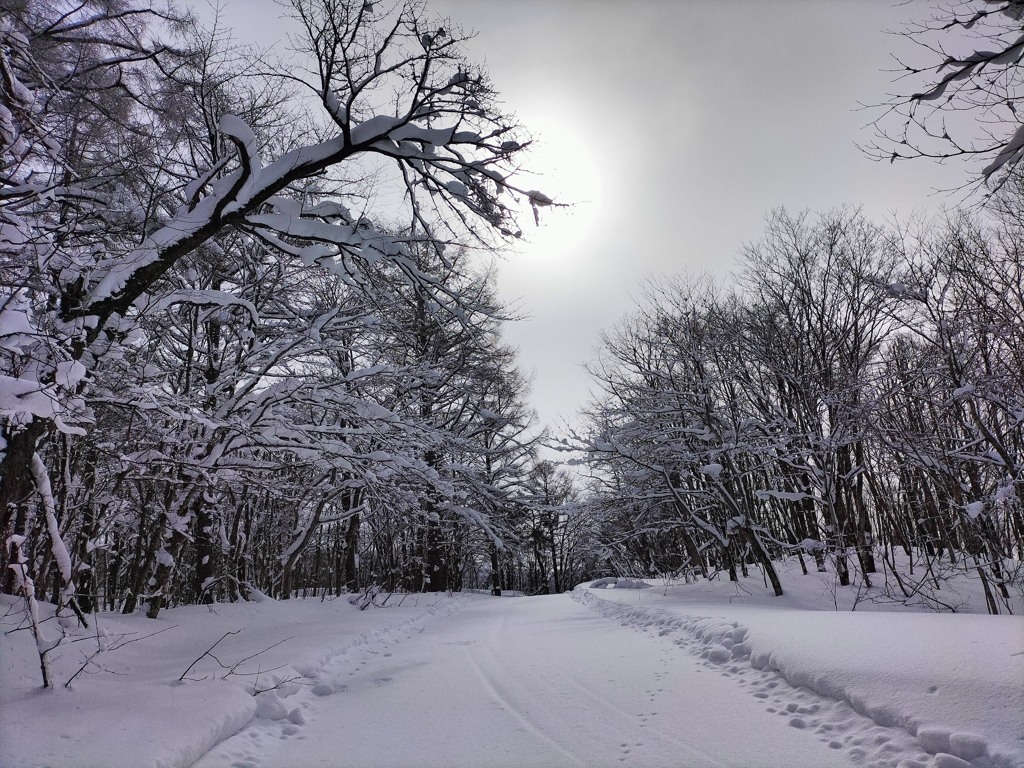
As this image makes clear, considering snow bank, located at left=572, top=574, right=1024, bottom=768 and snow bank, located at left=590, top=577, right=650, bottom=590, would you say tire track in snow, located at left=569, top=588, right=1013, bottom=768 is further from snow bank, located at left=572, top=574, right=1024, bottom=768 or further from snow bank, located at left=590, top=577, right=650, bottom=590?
snow bank, located at left=590, top=577, right=650, bottom=590

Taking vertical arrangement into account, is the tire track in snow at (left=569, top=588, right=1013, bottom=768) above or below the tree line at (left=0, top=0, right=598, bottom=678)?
below

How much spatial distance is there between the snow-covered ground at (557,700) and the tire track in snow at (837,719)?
0.01m

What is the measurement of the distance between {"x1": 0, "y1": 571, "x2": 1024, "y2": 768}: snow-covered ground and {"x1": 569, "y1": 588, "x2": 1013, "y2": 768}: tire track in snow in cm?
1

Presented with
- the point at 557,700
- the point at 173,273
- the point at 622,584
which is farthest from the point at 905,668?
the point at 622,584

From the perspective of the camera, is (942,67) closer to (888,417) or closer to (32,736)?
(888,417)

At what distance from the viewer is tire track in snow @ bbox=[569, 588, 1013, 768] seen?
2604 mm

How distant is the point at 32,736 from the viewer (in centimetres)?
295

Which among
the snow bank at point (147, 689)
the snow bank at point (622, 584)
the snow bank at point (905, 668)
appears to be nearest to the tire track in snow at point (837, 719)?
the snow bank at point (905, 668)

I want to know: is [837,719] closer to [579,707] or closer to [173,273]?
[579,707]

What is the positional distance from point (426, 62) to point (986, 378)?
7080 mm

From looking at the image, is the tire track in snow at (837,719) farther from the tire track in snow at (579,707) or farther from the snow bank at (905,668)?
the tire track in snow at (579,707)

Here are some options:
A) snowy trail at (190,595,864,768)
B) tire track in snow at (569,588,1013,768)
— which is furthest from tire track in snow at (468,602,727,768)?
tire track in snow at (569,588,1013,768)

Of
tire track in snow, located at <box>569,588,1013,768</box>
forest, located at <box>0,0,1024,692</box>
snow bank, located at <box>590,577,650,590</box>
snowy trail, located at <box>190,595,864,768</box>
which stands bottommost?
snow bank, located at <box>590,577,650,590</box>

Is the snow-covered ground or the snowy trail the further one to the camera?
the snowy trail
